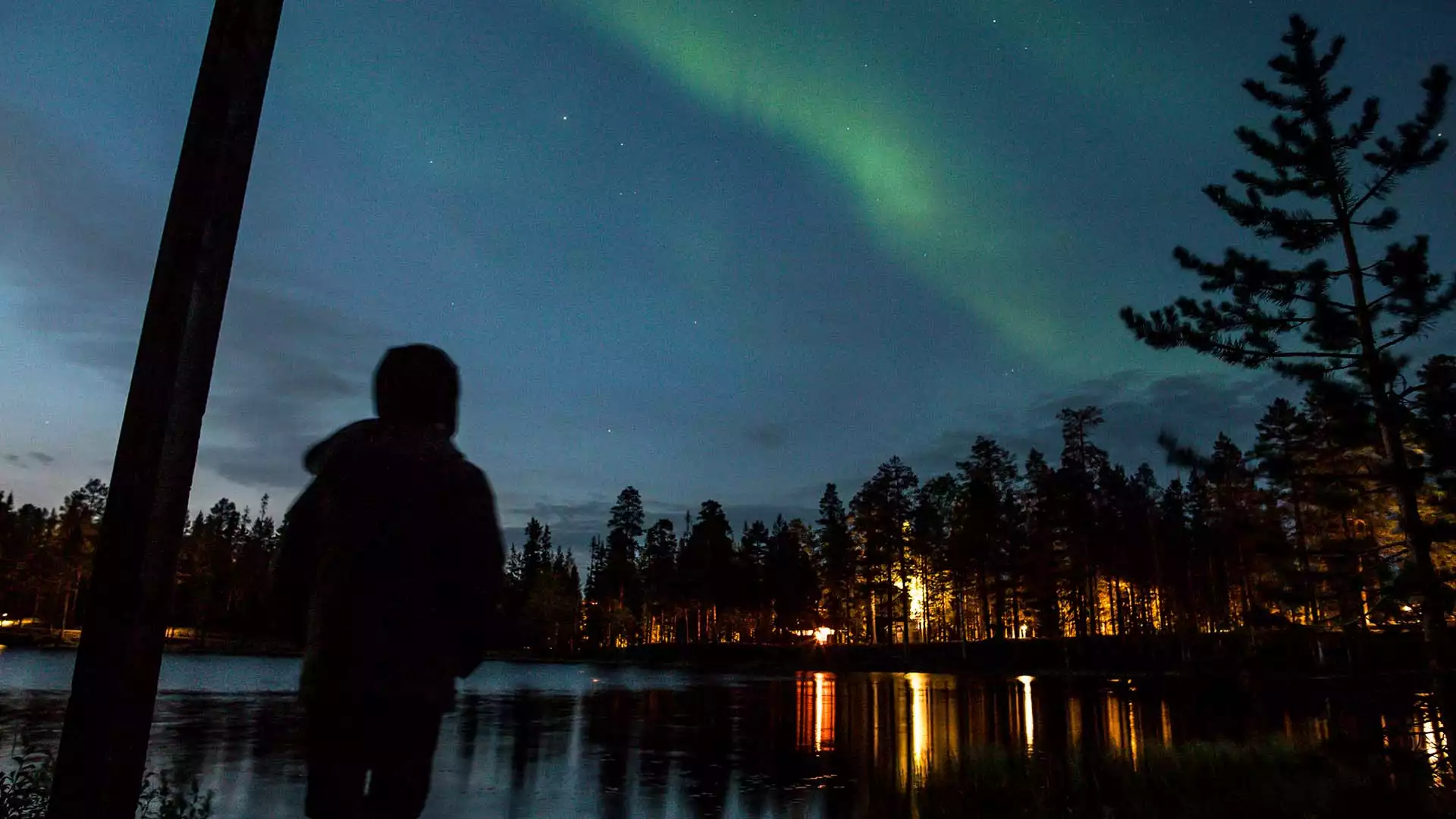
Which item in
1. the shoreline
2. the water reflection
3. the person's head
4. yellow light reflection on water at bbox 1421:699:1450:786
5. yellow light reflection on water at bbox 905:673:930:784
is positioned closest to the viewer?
the person's head

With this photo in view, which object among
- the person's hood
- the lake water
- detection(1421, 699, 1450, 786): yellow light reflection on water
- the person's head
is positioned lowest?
the lake water

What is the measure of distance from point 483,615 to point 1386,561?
13.3 metres

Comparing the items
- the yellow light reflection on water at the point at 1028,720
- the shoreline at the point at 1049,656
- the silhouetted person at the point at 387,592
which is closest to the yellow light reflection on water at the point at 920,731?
the yellow light reflection on water at the point at 1028,720

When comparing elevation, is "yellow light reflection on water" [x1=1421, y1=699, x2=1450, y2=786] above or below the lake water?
above

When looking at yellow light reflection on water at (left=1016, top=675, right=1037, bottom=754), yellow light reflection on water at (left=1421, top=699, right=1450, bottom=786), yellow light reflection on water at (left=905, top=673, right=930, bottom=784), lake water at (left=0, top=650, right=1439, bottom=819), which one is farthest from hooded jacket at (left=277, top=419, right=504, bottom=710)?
yellow light reflection on water at (left=1016, top=675, right=1037, bottom=754)

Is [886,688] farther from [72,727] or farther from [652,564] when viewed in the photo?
[652,564]

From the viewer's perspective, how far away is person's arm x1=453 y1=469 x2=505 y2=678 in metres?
3.27

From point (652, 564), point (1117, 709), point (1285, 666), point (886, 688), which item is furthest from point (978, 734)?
point (652, 564)

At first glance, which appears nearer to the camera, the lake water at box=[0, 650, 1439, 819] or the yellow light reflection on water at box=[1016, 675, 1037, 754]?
the lake water at box=[0, 650, 1439, 819]

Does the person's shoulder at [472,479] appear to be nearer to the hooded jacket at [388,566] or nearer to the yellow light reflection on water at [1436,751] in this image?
A: the hooded jacket at [388,566]

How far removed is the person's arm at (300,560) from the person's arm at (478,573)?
20.6 inches

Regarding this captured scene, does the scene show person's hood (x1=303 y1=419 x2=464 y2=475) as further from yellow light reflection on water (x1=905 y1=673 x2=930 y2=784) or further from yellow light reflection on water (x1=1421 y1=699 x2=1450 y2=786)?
yellow light reflection on water (x1=905 y1=673 x2=930 y2=784)

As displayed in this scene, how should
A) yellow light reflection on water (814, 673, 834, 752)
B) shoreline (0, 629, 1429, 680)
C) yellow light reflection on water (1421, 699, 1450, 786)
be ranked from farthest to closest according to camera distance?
yellow light reflection on water (814, 673, 834, 752)
shoreline (0, 629, 1429, 680)
yellow light reflection on water (1421, 699, 1450, 786)

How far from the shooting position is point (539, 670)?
75938 mm
